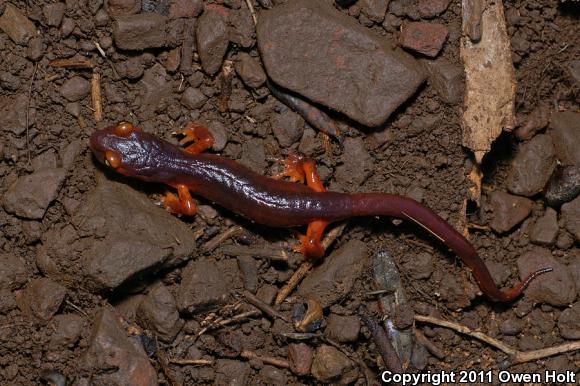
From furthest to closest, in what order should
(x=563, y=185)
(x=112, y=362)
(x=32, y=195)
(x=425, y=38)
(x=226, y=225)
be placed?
(x=563, y=185) < (x=226, y=225) < (x=425, y=38) < (x=32, y=195) < (x=112, y=362)

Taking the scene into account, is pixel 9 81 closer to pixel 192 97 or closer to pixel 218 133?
pixel 192 97

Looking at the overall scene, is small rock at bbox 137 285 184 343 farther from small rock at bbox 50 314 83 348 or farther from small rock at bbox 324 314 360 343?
small rock at bbox 324 314 360 343

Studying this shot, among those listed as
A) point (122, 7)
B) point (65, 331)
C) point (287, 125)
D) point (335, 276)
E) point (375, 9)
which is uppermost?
point (375, 9)

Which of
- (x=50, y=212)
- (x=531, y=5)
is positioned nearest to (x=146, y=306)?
(x=50, y=212)

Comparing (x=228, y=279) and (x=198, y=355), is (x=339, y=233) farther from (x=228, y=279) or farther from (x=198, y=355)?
(x=198, y=355)

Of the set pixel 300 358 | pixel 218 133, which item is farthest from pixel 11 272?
pixel 300 358

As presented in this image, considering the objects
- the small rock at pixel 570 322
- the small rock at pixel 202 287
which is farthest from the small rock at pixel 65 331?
the small rock at pixel 570 322
